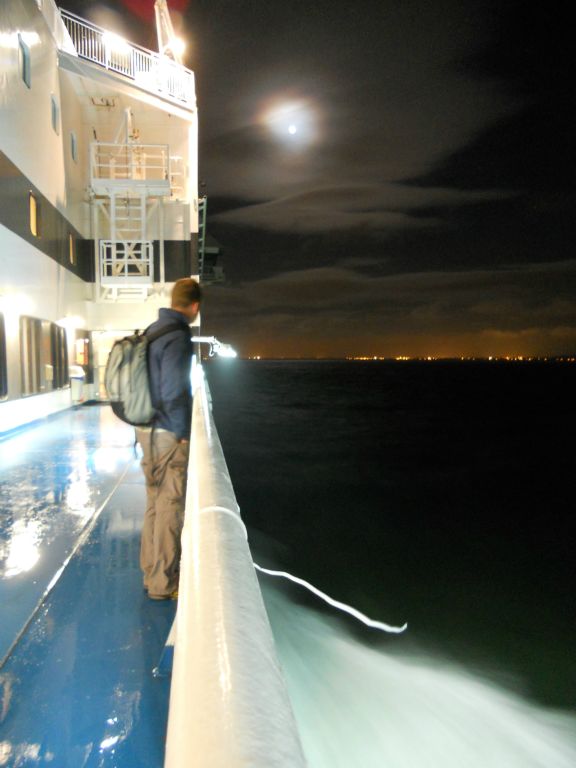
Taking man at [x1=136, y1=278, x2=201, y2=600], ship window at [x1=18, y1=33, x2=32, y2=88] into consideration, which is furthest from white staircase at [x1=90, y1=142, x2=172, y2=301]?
man at [x1=136, y1=278, x2=201, y2=600]

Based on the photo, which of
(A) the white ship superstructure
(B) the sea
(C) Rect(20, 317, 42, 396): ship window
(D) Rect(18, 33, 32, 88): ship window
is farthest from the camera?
(C) Rect(20, 317, 42, 396): ship window

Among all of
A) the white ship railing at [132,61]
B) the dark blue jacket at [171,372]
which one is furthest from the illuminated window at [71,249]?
the dark blue jacket at [171,372]

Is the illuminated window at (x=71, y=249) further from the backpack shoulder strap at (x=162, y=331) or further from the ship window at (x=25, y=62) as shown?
the backpack shoulder strap at (x=162, y=331)

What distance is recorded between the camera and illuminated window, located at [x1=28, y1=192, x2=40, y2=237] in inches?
386

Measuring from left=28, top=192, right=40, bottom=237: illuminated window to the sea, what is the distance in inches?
295

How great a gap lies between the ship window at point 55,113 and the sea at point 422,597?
32.4 feet

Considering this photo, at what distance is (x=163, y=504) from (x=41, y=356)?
8.61 metres

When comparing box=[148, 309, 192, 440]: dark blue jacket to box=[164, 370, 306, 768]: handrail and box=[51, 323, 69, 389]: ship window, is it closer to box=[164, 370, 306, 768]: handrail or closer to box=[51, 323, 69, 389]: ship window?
box=[164, 370, 306, 768]: handrail

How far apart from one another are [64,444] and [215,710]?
7.88m

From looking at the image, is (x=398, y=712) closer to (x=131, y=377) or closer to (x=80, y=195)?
(x=131, y=377)

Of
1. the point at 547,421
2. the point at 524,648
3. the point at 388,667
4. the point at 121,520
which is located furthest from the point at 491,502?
the point at 547,421

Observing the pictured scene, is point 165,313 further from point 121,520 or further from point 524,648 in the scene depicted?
point 524,648

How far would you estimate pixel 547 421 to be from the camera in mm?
34938

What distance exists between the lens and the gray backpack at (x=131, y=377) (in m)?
2.76
